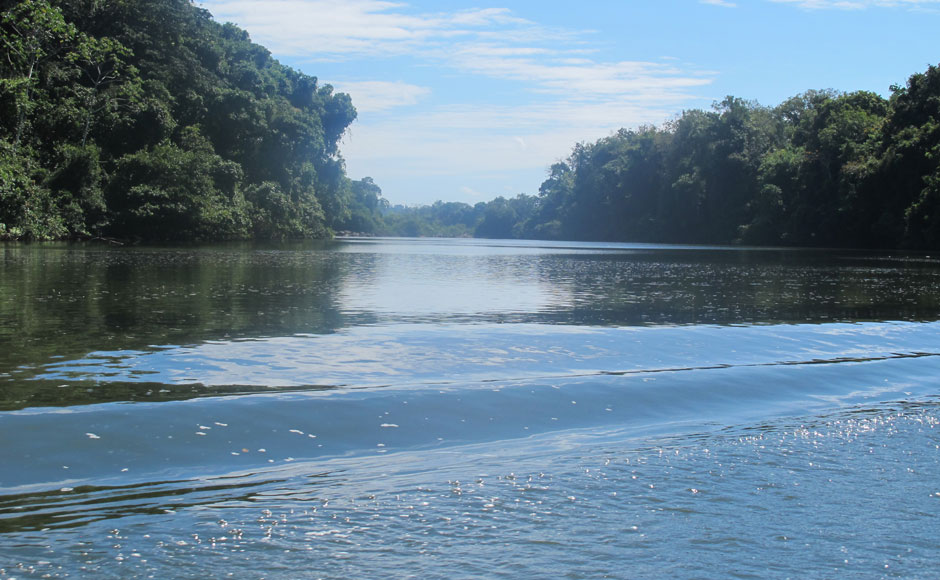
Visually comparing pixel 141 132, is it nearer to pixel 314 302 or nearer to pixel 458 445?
pixel 314 302

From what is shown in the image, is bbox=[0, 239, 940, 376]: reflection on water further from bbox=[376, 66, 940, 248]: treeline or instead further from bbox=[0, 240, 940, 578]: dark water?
bbox=[376, 66, 940, 248]: treeline

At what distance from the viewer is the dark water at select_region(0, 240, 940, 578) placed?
13.8ft

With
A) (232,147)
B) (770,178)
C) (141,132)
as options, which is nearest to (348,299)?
(141,132)

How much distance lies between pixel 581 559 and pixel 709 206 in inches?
4302

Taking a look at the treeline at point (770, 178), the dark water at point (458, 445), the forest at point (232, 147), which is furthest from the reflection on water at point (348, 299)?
the treeline at point (770, 178)

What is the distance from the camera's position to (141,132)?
5597cm

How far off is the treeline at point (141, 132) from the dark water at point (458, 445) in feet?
70.6

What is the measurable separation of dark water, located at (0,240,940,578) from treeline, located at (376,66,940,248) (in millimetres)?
54897

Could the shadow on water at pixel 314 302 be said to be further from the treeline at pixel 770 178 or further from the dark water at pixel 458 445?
the treeline at pixel 770 178

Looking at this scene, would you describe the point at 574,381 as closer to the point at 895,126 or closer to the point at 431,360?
the point at 431,360

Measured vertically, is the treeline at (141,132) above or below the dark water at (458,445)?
above

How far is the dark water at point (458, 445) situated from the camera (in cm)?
420

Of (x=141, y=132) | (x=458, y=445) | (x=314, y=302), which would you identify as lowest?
(x=458, y=445)

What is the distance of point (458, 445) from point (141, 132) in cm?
5552
